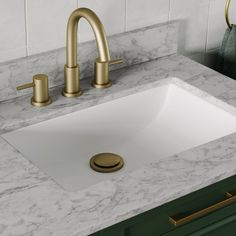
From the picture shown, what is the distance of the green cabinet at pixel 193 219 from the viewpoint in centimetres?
166

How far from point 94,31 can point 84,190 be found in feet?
1.60

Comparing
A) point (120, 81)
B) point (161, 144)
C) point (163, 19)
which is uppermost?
point (163, 19)

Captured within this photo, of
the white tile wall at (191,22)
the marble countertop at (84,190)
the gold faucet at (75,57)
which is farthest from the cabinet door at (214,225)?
the white tile wall at (191,22)

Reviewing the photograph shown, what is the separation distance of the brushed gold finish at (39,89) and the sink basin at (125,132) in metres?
0.07

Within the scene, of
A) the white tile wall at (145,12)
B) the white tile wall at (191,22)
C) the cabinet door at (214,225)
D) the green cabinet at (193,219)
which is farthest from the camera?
the white tile wall at (191,22)

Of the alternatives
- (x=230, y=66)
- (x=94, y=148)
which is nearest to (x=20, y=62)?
(x=94, y=148)

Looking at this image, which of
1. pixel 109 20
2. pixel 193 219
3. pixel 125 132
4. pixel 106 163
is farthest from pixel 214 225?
pixel 109 20

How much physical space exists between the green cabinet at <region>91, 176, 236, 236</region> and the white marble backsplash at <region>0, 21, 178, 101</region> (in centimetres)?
61

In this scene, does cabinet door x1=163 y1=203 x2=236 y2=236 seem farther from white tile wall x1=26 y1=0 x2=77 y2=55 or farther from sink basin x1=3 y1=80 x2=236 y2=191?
white tile wall x1=26 y1=0 x2=77 y2=55

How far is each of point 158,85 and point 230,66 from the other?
37cm

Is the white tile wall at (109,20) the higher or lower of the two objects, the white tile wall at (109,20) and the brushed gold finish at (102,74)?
the higher

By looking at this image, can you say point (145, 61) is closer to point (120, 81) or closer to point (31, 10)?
point (120, 81)

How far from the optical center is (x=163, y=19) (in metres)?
2.32

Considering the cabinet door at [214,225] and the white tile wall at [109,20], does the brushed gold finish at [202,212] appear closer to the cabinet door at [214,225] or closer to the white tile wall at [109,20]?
the cabinet door at [214,225]
